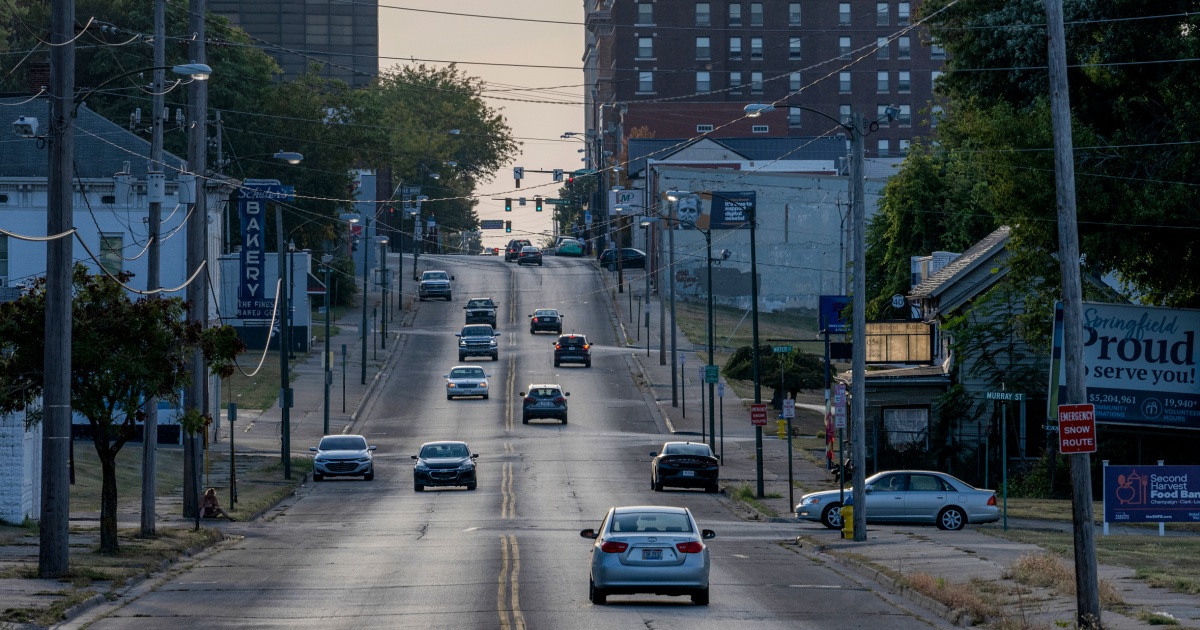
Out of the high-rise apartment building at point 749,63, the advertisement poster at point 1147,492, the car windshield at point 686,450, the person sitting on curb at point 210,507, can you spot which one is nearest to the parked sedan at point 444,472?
the car windshield at point 686,450

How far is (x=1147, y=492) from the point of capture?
29016 millimetres

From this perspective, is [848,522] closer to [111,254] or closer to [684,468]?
[684,468]

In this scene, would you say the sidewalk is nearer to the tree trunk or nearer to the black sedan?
the black sedan

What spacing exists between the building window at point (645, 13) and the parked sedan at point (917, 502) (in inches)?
4446

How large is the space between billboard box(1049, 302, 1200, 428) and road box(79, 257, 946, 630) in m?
11.0

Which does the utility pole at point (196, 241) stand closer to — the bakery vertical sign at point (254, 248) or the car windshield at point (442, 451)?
the car windshield at point (442, 451)

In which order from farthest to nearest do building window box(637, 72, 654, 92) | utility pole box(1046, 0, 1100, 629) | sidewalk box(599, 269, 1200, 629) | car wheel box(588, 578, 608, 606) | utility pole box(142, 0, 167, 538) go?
building window box(637, 72, 654, 92), utility pole box(142, 0, 167, 538), car wheel box(588, 578, 608, 606), sidewalk box(599, 269, 1200, 629), utility pole box(1046, 0, 1100, 629)

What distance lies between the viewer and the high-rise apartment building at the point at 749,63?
14238cm

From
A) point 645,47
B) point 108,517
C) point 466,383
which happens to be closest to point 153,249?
point 108,517

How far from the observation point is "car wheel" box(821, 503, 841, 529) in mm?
34312

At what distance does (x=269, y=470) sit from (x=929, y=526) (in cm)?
2318

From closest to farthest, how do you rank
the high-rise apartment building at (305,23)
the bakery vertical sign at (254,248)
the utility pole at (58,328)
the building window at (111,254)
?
the utility pole at (58,328) < the bakery vertical sign at (254,248) < the building window at (111,254) < the high-rise apartment building at (305,23)

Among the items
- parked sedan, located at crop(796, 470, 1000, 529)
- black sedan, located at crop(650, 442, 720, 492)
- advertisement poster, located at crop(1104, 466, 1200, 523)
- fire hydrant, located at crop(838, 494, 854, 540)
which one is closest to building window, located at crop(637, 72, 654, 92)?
black sedan, located at crop(650, 442, 720, 492)

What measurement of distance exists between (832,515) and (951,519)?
2699 millimetres
